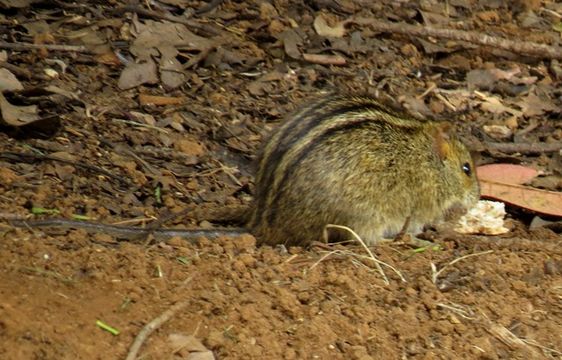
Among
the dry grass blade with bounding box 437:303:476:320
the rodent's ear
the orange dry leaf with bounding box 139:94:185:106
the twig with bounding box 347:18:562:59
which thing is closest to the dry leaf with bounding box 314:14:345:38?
the twig with bounding box 347:18:562:59

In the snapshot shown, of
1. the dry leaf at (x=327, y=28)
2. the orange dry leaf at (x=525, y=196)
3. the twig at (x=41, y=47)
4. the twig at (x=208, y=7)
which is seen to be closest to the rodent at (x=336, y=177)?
the orange dry leaf at (x=525, y=196)

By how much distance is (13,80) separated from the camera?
7344 mm

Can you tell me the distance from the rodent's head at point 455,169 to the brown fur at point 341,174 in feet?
0.69

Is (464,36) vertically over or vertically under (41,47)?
over

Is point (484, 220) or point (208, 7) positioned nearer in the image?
point (484, 220)

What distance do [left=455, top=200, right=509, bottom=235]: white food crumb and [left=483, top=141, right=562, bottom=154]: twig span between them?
37.7 inches

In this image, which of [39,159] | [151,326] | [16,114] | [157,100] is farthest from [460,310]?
[157,100]

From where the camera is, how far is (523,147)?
8422 millimetres

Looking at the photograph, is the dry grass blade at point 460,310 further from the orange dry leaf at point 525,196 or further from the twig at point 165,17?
the twig at point 165,17

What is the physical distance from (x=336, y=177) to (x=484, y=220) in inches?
52.9

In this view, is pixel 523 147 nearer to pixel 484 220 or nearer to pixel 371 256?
pixel 484 220

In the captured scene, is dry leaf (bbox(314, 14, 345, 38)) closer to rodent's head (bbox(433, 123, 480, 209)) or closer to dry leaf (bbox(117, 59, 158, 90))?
dry leaf (bbox(117, 59, 158, 90))

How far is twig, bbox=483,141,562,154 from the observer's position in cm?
840

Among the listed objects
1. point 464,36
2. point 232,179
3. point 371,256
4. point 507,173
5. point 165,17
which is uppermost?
point 464,36
